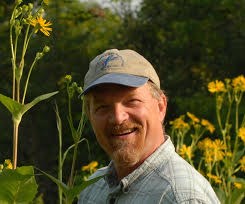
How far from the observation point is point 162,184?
1.78m

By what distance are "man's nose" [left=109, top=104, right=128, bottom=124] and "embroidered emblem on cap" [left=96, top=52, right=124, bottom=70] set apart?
0.13m

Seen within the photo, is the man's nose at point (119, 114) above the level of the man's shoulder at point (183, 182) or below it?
above

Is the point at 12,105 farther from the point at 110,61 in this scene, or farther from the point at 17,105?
the point at 110,61

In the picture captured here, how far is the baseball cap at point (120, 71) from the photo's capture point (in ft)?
6.13

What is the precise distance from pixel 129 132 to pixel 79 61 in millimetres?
6251

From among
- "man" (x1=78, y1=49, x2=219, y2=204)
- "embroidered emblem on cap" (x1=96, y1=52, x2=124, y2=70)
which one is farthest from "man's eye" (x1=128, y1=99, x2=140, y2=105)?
"embroidered emblem on cap" (x1=96, y1=52, x2=124, y2=70)

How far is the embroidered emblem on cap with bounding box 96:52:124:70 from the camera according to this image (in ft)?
6.32

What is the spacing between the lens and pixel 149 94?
1.93 meters

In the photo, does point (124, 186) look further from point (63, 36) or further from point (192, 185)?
point (63, 36)

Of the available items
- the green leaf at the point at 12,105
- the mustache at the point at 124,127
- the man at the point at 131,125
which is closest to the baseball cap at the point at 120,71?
the man at the point at 131,125

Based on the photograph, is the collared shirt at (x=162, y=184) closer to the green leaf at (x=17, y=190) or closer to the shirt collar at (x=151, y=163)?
the shirt collar at (x=151, y=163)

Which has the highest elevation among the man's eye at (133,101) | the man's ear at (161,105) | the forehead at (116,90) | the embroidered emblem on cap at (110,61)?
the embroidered emblem on cap at (110,61)

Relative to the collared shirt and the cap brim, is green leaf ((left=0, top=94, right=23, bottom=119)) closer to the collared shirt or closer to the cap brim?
the cap brim

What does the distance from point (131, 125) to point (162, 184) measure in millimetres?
187
